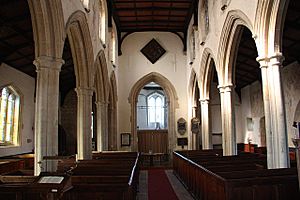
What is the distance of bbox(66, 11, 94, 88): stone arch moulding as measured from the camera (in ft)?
26.0

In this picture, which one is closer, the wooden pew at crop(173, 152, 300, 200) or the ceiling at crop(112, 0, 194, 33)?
the wooden pew at crop(173, 152, 300, 200)

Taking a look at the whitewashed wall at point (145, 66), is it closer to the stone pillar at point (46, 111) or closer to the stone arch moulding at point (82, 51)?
the stone arch moulding at point (82, 51)

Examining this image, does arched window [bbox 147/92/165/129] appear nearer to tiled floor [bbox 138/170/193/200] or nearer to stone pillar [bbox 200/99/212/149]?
stone pillar [bbox 200/99/212/149]

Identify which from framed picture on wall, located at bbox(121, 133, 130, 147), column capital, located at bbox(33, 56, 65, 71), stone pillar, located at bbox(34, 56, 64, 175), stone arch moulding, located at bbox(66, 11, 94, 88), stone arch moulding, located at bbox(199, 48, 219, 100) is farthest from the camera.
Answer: framed picture on wall, located at bbox(121, 133, 130, 147)

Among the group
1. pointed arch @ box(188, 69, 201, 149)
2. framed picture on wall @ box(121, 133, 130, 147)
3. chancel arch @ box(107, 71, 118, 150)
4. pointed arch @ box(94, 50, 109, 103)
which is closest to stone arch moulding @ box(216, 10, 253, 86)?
pointed arch @ box(94, 50, 109, 103)

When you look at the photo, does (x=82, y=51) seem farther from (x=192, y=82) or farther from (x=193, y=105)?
(x=193, y=105)

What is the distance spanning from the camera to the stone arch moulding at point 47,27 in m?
5.56

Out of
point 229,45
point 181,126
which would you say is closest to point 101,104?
point 181,126

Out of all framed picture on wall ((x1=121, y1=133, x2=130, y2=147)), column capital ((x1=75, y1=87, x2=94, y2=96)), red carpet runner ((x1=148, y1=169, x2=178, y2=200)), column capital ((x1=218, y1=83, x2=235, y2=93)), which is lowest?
red carpet runner ((x1=148, y1=169, x2=178, y2=200))

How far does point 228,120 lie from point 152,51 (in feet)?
28.1

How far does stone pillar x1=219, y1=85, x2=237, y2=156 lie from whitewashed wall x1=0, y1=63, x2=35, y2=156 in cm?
832

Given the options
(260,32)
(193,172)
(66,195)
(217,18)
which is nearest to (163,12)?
(217,18)

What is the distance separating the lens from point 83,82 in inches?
341

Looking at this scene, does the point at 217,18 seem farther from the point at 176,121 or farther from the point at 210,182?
the point at 176,121
